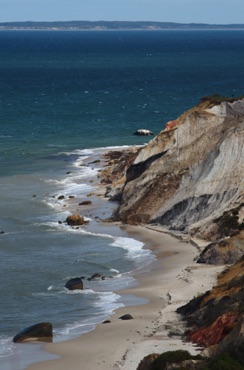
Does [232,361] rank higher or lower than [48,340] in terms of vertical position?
higher

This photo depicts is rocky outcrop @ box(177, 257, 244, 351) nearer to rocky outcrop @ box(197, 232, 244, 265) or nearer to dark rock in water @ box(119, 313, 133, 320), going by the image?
dark rock in water @ box(119, 313, 133, 320)

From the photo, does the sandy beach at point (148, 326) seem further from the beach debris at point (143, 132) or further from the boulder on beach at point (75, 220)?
the beach debris at point (143, 132)

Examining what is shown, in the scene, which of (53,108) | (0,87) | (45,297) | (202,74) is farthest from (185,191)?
(202,74)

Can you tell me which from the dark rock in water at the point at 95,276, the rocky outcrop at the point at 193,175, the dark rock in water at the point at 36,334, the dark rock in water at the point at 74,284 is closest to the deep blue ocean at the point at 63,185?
the dark rock in water at the point at 74,284

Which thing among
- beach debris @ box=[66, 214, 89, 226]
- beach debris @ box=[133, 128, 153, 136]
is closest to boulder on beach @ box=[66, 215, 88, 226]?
beach debris @ box=[66, 214, 89, 226]

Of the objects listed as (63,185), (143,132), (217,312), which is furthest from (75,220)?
(143,132)

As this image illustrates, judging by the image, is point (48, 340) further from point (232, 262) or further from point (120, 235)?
point (120, 235)
